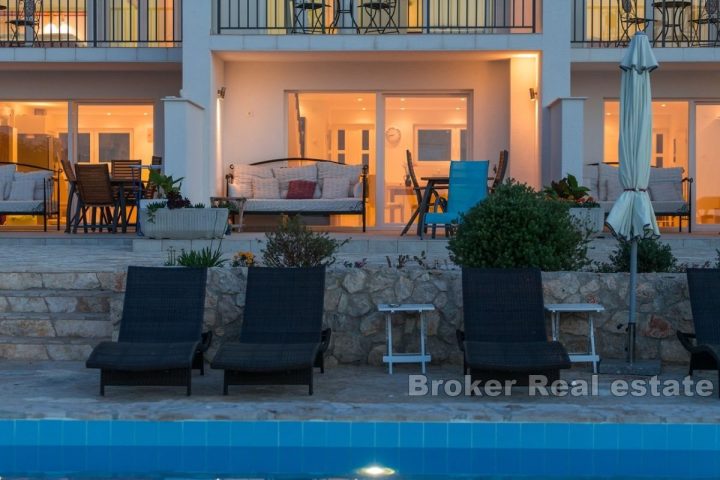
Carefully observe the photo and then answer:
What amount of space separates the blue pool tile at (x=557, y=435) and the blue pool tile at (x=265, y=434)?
146 centimetres

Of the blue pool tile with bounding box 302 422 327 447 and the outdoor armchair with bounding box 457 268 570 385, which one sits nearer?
the blue pool tile with bounding box 302 422 327 447

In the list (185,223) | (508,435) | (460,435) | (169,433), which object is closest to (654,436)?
(508,435)

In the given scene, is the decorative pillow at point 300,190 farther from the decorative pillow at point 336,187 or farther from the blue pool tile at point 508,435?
the blue pool tile at point 508,435

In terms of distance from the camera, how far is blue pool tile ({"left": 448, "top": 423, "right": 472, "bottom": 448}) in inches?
214

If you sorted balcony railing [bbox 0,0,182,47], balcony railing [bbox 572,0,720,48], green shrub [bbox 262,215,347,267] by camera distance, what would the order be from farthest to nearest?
balcony railing [bbox 0,0,182,47], balcony railing [bbox 572,0,720,48], green shrub [bbox 262,215,347,267]

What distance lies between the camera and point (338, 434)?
546 cm

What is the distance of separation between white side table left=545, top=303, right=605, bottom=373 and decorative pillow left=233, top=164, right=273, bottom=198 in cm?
736

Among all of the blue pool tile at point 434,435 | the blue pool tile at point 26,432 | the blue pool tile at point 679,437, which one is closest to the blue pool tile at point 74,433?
the blue pool tile at point 26,432

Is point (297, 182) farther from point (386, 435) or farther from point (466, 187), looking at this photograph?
point (386, 435)

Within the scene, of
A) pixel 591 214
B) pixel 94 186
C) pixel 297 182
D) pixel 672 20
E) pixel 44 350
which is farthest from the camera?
pixel 672 20

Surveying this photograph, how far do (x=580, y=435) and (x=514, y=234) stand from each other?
6.86 ft

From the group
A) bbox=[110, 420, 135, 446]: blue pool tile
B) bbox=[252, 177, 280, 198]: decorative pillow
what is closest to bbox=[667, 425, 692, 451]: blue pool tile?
bbox=[110, 420, 135, 446]: blue pool tile

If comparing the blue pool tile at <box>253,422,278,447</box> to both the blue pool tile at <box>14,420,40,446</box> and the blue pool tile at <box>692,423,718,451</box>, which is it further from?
the blue pool tile at <box>692,423,718,451</box>

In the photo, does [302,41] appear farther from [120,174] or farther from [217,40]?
[120,174]
